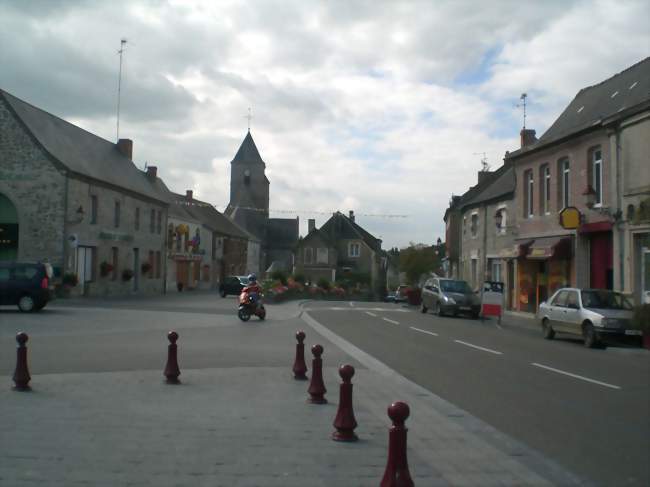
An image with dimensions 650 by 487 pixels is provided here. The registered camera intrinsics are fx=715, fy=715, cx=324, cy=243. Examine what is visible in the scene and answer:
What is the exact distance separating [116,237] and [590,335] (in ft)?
100

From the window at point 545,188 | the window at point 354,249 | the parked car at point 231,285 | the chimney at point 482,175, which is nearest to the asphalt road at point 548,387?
the window at point 545,188

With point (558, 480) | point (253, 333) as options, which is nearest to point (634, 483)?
point (558, 480)

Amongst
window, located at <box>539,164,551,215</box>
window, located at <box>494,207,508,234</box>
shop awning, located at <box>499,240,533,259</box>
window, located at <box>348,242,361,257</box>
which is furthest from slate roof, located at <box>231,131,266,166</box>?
window, located at <box>539,164,551,215</box>

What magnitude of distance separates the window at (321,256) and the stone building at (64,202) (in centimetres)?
3377

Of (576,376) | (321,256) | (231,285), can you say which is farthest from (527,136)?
(321,256)

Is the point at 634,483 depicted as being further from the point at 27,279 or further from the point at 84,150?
the point at 84,150

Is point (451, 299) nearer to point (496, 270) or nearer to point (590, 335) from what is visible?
point (496, 270)

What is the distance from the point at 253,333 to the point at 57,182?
1993 cm

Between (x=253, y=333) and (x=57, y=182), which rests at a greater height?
(x=57, y=182)

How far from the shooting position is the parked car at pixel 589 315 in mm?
17656

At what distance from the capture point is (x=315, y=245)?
253 ft

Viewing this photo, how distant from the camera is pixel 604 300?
18938 millimetres

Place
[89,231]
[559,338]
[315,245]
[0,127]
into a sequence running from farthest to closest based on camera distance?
[315,245]
[89,231]
[0,127]
[559,338]

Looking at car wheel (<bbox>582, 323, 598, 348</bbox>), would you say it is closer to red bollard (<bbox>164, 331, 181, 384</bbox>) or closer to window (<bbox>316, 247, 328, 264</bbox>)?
red bollard (<bbox>164, 331, 181, 384</bbox>)
